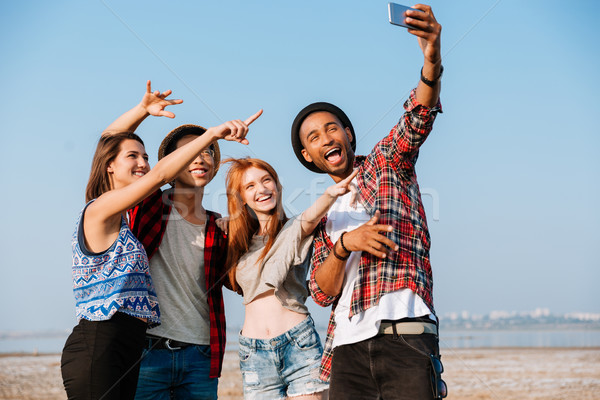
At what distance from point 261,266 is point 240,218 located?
46 centimetres

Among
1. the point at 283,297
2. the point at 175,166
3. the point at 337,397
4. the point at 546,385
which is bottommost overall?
the point at 546,385

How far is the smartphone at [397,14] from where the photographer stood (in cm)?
273

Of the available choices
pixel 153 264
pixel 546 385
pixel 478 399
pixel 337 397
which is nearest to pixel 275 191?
pixel 153 264

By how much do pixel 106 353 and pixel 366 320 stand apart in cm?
141

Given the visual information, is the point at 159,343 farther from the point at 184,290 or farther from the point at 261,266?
the point at 261,266

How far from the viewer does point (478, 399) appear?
12.0 m

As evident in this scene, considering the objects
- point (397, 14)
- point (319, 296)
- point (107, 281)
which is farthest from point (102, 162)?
point (397, 14)

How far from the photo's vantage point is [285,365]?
3.85m

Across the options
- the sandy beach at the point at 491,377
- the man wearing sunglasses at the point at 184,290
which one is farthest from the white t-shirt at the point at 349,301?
the sandy beach at the point at 491,377

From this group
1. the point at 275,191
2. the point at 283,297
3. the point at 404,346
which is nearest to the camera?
the point at 404,346

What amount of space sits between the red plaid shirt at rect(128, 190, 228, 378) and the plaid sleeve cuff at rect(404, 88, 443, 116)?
6.28 feet

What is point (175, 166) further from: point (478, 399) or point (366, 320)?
point (478, 399)

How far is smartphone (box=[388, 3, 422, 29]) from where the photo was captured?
2.73 m

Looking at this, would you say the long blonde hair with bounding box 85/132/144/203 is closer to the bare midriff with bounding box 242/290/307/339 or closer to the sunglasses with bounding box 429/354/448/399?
the bare midriff with bounding box 242/290/307/339
